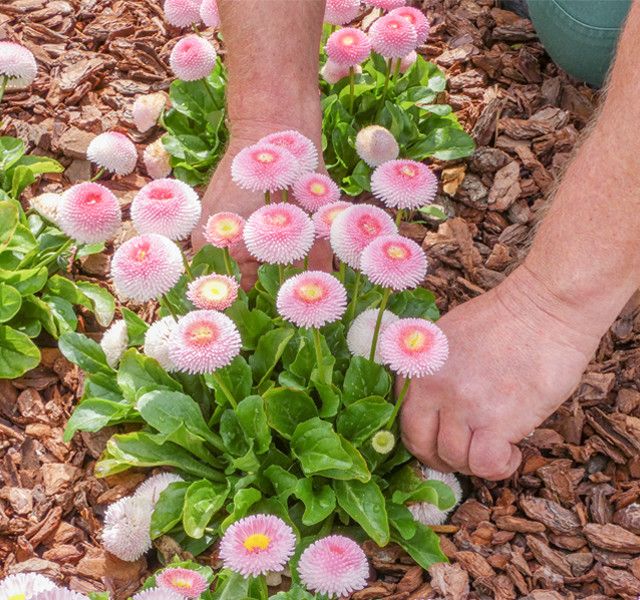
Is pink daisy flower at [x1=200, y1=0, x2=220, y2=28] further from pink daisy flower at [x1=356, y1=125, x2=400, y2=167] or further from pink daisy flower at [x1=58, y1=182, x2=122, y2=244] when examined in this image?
pink daisy flower at [x1=58, y1=182, x2=122, y2=244]

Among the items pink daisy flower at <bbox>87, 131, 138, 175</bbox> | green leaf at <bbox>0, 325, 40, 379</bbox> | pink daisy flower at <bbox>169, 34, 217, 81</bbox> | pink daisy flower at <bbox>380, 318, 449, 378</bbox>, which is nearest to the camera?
pink daisy flower at <bbox>380, 318, 449, 378</bbox>

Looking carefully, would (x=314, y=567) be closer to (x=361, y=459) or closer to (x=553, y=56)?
(x=361, y=459)

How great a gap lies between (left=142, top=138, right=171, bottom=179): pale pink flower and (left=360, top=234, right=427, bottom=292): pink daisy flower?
34.4 inches

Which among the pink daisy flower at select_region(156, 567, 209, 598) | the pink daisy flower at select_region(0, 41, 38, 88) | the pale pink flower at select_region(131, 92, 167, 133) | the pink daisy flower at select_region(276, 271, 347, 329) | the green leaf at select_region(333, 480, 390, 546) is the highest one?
the pink daisy flower at select_region(276, 271, 347, 329)

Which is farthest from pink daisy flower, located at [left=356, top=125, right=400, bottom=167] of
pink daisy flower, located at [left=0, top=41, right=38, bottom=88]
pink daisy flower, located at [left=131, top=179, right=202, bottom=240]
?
pink daisy flower, located at [left=0, top=41, right=38, bottom=88]

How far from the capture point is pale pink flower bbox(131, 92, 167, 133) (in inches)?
89.4

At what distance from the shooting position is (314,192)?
1662 millimetres

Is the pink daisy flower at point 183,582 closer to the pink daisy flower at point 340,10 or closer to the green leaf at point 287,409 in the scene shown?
the green leaf at point 287,409

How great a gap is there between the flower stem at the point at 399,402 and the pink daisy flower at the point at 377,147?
0.61 metres

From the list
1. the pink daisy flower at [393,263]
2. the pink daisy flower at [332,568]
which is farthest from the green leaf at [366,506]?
the pink daisy flower at [393,263]

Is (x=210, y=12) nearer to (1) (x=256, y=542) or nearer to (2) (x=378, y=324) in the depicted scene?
(2) (x=378, y=324)

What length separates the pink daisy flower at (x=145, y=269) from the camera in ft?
4.55

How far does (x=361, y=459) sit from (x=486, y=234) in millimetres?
771

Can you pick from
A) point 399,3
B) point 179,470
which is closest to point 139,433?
point 179,470
